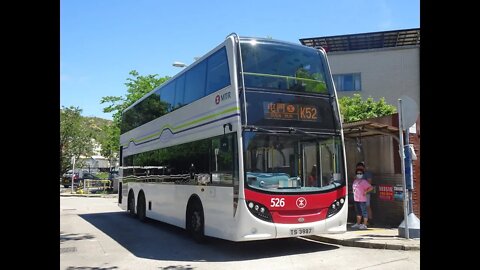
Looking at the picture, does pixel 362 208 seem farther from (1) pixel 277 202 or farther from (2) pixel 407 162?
(1) pixel 277 202

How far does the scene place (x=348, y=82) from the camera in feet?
130

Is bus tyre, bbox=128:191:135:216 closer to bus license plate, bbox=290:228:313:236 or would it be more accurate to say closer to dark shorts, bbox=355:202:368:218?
dark shorts, bbox=355:202:368:218

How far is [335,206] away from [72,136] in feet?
135

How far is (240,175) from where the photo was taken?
844 centimetres

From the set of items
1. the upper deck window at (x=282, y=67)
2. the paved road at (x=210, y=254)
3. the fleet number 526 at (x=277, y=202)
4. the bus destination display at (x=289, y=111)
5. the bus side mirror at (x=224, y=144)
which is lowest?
the paved road at (x=210, y=254)

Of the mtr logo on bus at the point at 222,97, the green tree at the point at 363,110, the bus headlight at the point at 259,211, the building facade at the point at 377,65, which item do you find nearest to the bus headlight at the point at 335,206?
the bus headlight at the point at 259,211

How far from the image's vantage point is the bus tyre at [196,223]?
10094 mm

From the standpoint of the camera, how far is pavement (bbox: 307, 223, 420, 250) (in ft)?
29.5

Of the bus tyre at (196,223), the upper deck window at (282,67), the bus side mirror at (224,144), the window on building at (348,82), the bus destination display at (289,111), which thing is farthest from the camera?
the window on building at (348,82)

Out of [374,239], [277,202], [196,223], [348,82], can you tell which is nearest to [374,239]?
[374,239]

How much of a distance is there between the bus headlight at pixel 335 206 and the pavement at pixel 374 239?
0.97 meters

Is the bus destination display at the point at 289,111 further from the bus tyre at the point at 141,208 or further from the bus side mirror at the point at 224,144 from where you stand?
the bus tyre at the point at 141,208
